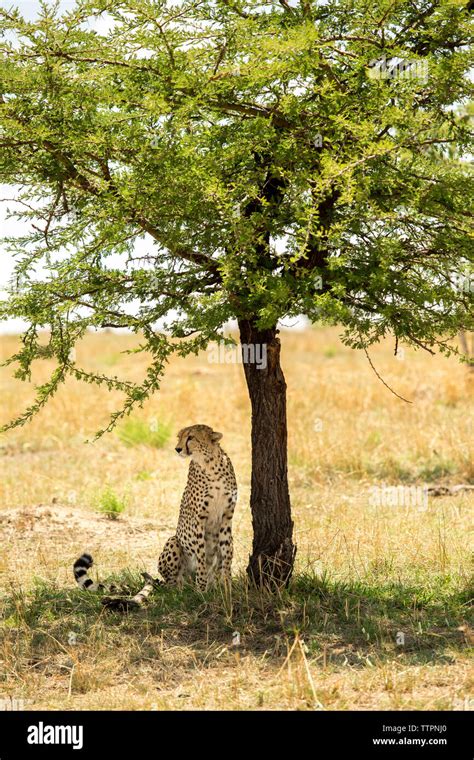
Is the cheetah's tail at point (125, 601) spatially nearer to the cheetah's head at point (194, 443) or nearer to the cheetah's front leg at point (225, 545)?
the cheetah's front leg at point (225, 545)

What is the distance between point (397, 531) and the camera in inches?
382

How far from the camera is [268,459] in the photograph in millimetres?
7805

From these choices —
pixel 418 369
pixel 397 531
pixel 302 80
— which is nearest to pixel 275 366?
pixel 302 80

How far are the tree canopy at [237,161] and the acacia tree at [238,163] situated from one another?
0.02 metres

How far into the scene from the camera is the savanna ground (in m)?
6.31

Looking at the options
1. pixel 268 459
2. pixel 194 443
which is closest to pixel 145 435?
pixel 194 443

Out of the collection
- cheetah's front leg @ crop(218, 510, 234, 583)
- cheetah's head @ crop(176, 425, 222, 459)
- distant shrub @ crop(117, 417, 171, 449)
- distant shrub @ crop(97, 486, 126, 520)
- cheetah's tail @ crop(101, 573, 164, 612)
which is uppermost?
distant shrub @ crop(117, 417, 171, 449)

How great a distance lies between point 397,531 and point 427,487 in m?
2.65

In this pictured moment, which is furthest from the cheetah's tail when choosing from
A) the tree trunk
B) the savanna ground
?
the tree trunk

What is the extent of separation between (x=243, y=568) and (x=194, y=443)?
142 centimetres

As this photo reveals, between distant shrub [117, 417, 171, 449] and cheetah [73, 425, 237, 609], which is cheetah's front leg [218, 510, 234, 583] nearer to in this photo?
cheetah [73, 425, 237, 609]

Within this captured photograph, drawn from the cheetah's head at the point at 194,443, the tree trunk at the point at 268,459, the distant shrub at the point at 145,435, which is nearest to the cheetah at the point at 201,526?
the cheetah's head at the point at 194,443

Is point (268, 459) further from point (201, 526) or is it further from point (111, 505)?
point (111, 505)

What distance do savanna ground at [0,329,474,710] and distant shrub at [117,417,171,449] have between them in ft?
0.08
